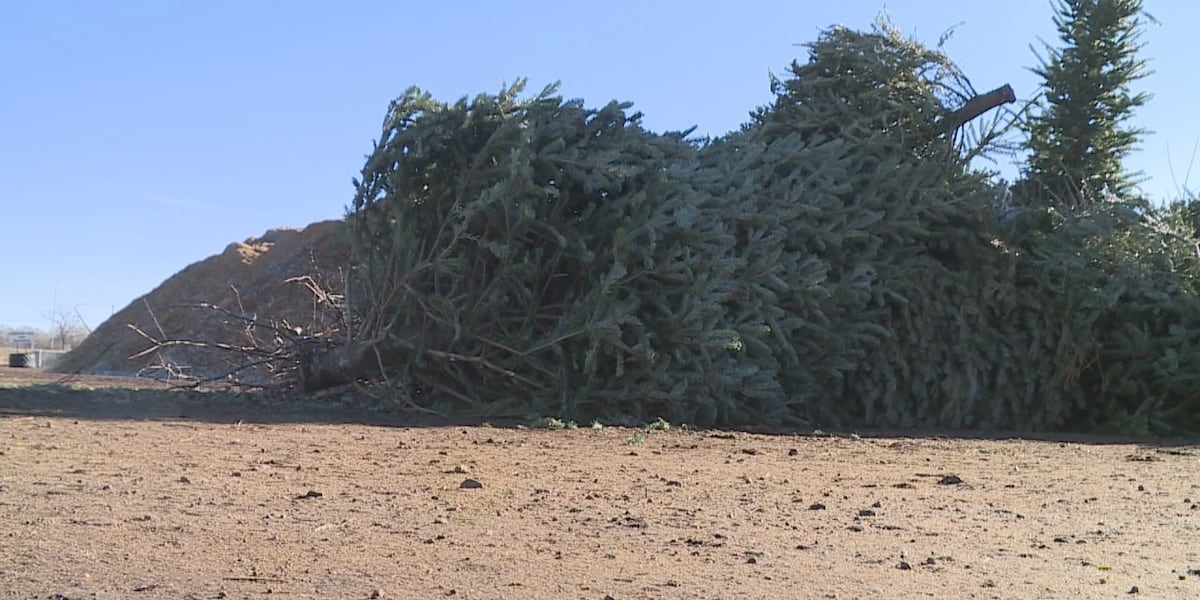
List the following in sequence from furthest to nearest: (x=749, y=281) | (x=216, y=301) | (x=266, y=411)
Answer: (x=216, y=301) < (x=749, y=281) < (x=266, y=411)

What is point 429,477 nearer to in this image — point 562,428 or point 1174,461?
point 562,428

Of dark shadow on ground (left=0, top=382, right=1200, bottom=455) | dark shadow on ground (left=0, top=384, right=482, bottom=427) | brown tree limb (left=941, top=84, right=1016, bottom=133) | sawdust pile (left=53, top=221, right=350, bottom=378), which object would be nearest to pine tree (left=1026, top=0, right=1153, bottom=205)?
brown tree limb (left=941, top=84, right=1016, bottom=133)

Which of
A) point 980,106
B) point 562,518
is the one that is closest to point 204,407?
point 562,518

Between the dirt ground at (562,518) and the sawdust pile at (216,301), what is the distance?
13.2m

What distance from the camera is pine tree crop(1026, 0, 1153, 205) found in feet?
51.5

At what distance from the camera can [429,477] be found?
733cm

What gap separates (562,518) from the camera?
607 centimetres

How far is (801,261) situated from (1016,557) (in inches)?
317

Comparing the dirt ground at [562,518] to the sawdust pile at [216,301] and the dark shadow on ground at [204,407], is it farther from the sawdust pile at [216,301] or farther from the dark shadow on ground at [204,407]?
the sawdust pile at [216,301]

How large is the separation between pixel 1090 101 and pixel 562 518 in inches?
497

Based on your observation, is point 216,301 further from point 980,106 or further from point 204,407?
point 980,106

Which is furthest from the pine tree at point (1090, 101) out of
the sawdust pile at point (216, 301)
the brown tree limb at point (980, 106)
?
the sawdust pile at point (216, 301)

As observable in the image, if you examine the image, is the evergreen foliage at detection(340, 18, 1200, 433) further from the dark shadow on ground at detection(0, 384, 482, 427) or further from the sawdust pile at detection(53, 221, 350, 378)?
the sawdust pile at detection(53, 221, 350, 378)

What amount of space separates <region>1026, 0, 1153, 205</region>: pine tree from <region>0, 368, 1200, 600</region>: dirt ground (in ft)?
22.8
